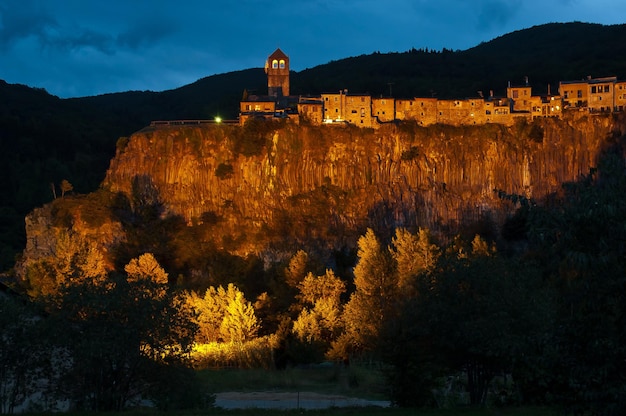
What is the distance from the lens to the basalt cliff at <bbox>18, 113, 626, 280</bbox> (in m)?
109

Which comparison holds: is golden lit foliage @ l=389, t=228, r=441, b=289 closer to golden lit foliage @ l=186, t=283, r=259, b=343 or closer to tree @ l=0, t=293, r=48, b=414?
golden lit foliage @ l=186, t=283, r=259, b=343

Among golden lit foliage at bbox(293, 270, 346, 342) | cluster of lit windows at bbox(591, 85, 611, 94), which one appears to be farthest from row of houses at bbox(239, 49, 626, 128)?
golden lit foliage at bbox(293, 270, 346, 342)

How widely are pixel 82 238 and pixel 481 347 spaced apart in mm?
78691

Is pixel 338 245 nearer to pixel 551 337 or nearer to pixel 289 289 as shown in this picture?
pixel 289 289

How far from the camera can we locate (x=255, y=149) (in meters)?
115

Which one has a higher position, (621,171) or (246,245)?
(621,171)

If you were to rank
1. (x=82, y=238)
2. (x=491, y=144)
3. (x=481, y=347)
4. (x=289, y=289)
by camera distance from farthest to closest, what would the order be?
(x=491, y=144) → (x=82, y=238) → (x=289, y=289) → (x=481, y=347)

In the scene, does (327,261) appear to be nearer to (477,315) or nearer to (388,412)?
(477,315)

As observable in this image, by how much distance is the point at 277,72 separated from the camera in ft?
426

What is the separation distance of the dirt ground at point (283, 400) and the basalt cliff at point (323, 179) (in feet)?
184

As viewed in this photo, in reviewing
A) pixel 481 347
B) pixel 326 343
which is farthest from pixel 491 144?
pixel 481 347

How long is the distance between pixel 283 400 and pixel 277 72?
8798 centimetres

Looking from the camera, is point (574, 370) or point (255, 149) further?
point (255, 149)

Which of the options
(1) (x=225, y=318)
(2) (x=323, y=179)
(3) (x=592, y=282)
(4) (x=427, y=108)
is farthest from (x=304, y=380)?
(4) (x=427, y=108)
